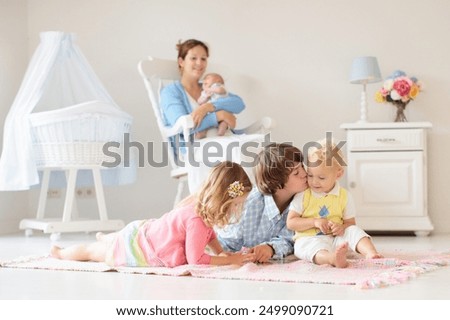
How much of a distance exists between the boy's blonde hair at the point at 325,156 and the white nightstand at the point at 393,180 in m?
1.57

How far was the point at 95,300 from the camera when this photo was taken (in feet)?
6.87

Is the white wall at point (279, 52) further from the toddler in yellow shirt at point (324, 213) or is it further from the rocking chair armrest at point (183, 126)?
the toddler in yellow shirt at point (324, 213)

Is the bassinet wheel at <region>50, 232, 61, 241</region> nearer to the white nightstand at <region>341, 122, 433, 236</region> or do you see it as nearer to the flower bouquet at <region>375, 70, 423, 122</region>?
the white nightstand at <region>341, 122, 433, 236</region>

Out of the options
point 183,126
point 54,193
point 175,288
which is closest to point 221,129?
point 183,126

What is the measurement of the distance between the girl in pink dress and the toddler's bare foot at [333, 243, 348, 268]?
332 mm

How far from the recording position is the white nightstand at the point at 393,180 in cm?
448

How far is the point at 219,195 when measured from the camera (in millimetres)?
2715

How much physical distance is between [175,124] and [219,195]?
5.33 ft

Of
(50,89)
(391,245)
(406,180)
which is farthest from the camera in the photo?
(50,89)

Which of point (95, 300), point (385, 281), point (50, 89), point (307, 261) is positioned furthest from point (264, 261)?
point (50, 89)

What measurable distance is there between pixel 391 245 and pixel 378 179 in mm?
743

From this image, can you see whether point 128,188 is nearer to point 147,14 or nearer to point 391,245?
point 147,14

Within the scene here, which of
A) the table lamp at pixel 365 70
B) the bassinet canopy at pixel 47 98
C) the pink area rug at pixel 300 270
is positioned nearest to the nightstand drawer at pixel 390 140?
the table lamp at pixel 365 70

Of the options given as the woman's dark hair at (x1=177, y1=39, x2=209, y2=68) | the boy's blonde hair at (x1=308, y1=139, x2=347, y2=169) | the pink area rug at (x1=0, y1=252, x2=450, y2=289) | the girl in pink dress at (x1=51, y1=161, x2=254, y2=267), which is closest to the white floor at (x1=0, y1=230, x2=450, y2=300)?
the pink area rug at (x1=0, y1=252, x2=450, y2=289)
